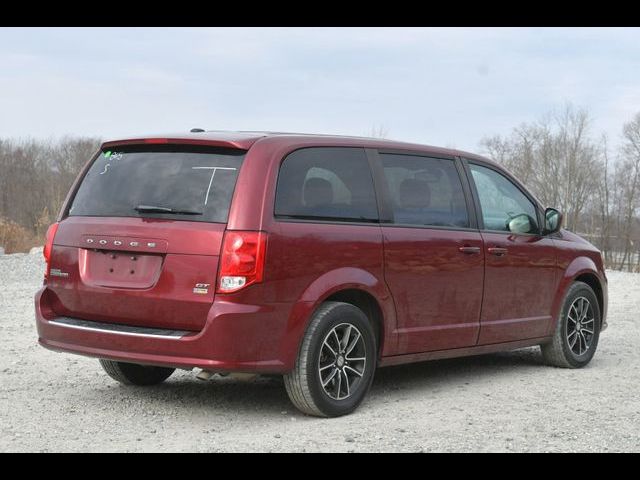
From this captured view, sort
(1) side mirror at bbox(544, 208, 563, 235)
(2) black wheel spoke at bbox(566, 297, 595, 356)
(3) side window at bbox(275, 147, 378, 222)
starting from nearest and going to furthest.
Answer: (3) side window at bbox(275, 147, 378, 222), (1) side mirror at bbox(544, 208, 563, 235), (2) black wheel spoke at bbox(566, 297, 595, 356)

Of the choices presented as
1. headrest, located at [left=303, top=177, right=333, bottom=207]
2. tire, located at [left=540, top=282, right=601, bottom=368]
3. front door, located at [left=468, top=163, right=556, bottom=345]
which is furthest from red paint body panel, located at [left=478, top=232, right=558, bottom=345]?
headrest, located at [left=303, top=177, right=333, bottom=207]

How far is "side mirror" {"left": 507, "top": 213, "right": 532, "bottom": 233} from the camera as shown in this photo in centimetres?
775

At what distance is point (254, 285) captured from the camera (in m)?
5.54

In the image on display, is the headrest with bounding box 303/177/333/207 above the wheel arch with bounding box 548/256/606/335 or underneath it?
above

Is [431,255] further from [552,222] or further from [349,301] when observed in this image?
[552,222]

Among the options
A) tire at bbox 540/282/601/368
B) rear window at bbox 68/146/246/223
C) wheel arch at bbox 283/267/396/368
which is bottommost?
tire at bbox 540/282/601/368

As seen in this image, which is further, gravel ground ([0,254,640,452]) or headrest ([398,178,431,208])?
headrest ([398,178,431,208])

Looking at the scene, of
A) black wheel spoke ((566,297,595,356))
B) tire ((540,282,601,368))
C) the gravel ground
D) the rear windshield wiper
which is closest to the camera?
the gravel ground

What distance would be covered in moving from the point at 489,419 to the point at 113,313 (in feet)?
8.12

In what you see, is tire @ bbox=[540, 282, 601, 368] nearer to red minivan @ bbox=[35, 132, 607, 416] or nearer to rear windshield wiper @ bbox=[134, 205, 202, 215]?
red minivan @ bbox=[35, 132, 607, 416]

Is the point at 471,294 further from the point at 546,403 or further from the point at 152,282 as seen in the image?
the point at 152,282

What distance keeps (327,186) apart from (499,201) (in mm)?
2173

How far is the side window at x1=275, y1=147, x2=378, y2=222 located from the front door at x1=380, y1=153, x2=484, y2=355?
22 centimetres

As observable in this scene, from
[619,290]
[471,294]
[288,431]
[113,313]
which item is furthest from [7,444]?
[619,290]
